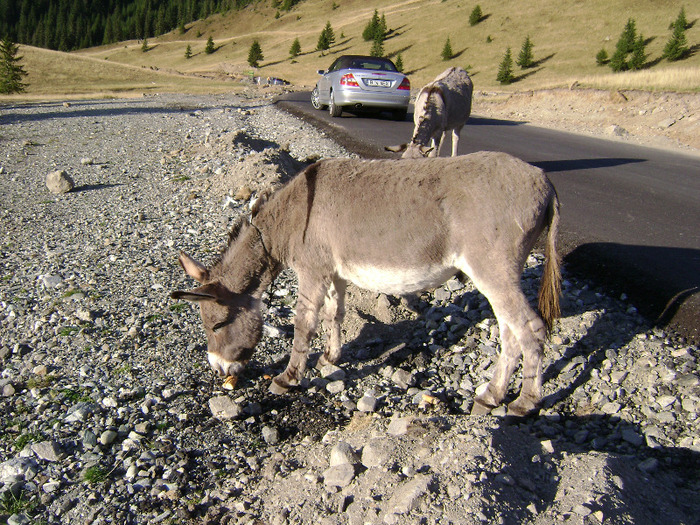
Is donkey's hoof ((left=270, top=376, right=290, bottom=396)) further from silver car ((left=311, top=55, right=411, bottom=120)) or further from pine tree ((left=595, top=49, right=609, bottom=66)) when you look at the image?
pine tree ((left=595, top=49, right=609, bottom=66))

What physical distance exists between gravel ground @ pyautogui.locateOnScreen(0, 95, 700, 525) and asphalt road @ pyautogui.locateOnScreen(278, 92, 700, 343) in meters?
0.39

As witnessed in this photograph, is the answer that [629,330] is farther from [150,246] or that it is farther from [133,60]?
[133,60]

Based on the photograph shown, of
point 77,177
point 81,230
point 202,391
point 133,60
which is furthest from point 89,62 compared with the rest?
point 202,391

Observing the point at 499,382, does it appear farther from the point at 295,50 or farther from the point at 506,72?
the point at 295,50

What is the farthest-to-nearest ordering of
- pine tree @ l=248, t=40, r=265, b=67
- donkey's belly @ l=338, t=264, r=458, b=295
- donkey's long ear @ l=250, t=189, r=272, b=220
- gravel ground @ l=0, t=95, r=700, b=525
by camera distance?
pine tree @ l=248, t=40, r=265, b=67
donkey's long ear @ l=250, t=189, r=272, b=220
donkey's belly @ l=338, t=264, r=458, b=295
gravel ground @ l=0, t=95, r=700, b=525

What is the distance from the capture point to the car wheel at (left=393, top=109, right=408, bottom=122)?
60.4ft

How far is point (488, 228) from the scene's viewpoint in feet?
11.6

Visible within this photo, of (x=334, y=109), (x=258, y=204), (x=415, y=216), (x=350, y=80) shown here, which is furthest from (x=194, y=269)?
(x=334, y=109)

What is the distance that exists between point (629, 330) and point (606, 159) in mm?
9098

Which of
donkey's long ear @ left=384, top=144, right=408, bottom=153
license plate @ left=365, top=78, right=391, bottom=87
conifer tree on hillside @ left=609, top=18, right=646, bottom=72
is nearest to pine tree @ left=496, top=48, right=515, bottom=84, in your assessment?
conifer tree on hillside @ left=609, top=18, right=646, bottom=72

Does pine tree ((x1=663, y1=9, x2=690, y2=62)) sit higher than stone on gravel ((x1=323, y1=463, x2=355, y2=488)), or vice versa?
pine tree ((x1=663, y1=9, x2=690, y2=62))

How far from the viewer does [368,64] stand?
62.9ft

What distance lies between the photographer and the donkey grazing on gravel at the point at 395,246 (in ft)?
11.7

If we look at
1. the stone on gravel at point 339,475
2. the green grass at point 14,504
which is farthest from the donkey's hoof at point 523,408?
the green grass at point 14,504
